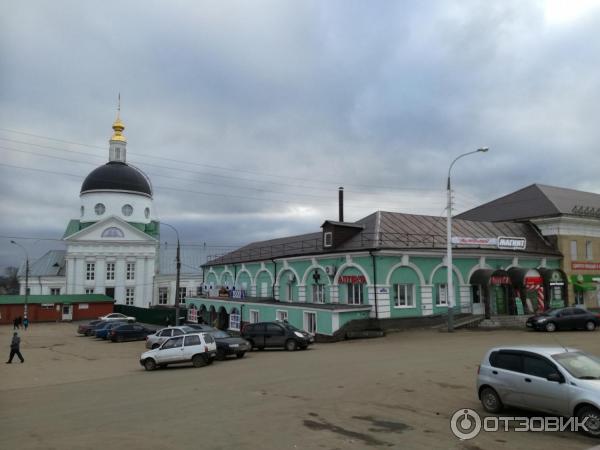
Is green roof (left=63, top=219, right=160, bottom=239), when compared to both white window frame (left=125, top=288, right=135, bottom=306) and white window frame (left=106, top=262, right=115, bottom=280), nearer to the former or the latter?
white window frame (left=106, top=262, right=115, bottom=280)

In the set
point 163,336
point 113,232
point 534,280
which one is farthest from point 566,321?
point 113,232

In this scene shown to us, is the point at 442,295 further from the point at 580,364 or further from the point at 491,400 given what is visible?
the point at 580,364

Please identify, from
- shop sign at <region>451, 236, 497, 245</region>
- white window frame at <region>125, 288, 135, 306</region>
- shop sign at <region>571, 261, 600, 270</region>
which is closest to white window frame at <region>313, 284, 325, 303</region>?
shop sign at <region>451, 236, 497, 245</region>

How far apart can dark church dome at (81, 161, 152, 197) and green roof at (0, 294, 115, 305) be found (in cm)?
1777

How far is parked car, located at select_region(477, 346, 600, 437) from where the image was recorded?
8.90 meters

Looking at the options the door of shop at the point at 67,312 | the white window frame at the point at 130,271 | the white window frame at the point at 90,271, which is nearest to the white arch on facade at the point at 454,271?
the door of shop at the point at 67,312

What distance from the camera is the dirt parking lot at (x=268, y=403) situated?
9.04 m

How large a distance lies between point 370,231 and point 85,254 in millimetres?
49144

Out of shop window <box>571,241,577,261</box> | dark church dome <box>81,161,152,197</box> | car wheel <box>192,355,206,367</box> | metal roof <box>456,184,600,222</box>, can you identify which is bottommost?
car wheel <box>192,355,206,367</box>

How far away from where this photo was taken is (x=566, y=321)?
→ 91.9 feet

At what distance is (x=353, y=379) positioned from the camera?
14898 millimetres

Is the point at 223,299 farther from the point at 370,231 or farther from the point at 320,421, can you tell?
the point at 320,421

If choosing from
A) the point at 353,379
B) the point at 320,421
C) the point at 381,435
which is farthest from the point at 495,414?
the point at 353,379

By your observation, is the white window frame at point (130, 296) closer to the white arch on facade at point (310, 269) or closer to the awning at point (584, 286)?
the white arch on facade at point (310, 269)
